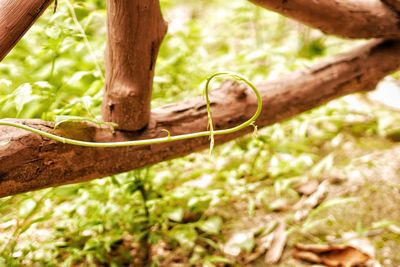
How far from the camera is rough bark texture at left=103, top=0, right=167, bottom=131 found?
1.17m

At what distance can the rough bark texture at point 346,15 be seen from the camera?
1585 mm

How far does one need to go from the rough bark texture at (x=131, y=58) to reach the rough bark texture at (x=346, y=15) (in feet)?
1.55

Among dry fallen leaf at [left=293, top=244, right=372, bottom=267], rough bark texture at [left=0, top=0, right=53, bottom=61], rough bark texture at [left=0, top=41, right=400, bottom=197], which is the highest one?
rough bark texture at [left=0, top=0, right=53, bottom=61]

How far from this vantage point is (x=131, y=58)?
127cm

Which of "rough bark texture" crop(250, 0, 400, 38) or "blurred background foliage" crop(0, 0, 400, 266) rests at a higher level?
"rough bark texture" crop(250, 0, 400, 38)

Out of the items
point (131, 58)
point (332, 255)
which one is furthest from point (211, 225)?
point (131, 58)

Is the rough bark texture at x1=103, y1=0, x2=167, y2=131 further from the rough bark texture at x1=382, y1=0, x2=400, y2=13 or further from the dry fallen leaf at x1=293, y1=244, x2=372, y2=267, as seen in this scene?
the rough bark texture at x1=382, y1=0, x2=400, y2=13

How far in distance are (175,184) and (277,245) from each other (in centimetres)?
63

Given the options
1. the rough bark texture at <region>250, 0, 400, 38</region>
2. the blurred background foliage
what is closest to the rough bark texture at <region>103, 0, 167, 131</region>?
the blurred background foliage

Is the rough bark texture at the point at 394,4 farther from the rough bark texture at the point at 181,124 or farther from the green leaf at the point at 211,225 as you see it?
the green leaf at the point at 211,225

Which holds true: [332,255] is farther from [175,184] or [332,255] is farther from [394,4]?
[394,4]

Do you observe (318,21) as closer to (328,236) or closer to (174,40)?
(328,236)

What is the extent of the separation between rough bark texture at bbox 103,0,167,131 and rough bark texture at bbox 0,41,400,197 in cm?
8

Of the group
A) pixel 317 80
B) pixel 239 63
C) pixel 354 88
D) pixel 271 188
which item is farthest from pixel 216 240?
pixel 239 63
